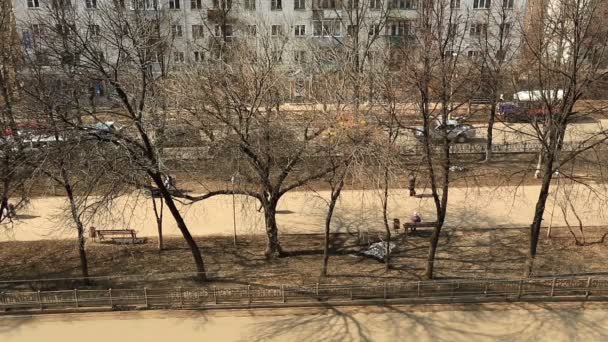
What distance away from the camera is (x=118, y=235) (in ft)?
59.4

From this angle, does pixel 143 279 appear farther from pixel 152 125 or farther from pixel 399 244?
pixel 399 244

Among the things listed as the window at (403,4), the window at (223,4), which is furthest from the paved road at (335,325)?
the window at (403,4)

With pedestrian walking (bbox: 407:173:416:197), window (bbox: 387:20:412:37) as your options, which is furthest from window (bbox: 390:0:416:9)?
pedestrian walking (bbox: 407:173:416:197)

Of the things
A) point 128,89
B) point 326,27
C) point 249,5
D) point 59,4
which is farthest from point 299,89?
point 249,5

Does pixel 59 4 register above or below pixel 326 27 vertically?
above

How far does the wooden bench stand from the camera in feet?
57.4

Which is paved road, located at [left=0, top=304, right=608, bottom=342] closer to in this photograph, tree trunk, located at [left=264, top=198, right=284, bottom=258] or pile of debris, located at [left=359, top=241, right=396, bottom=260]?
pile of debris, located at [left=359, top=241, right=396, bottom=260]

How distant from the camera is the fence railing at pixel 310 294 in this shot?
44.7ft

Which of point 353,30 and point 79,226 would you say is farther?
point 353,30

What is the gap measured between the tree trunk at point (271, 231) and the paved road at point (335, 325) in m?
3.11

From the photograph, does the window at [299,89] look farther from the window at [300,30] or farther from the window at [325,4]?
the window at [300,30]

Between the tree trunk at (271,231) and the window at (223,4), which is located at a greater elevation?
the window at (223,4)

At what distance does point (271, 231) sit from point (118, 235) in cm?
574

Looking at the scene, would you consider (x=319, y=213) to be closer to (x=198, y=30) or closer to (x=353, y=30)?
(x=353, y=30)
